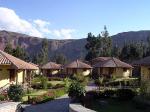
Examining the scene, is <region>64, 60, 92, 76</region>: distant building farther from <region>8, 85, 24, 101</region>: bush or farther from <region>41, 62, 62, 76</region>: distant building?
<region>8, 85, 24, 101</region>: bush

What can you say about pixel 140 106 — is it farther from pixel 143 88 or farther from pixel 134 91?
pixel 134 91

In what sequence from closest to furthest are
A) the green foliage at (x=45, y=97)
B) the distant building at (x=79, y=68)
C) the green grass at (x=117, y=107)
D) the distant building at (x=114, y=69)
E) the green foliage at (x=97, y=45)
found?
the green grass at (x=117, y=107), the green foliage at (x=45, y=97), the distant building at (x=114, y=69), the distant building at (x=79, y=68), the green foliage at (x=97, y=45)

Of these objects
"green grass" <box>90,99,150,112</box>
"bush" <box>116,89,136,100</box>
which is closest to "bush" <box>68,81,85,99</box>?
"green grass" <box>90,99,150,112</box>

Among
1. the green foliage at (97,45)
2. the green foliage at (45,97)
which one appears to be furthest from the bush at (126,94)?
the green foliage at (97,45)

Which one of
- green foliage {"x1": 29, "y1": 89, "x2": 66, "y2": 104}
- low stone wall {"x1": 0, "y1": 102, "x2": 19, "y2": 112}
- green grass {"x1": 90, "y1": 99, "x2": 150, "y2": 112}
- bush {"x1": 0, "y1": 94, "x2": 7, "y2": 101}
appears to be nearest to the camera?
low stone wall {"x1": 0, "y1": 102, "x2": 19, "y2": 112}

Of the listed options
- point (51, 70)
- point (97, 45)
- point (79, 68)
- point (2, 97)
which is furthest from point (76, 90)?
point (97, 45)

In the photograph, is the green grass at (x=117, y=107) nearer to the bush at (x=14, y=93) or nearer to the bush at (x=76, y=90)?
the bush at (x=76, y=90)

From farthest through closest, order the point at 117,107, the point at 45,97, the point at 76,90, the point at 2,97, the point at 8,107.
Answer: the point at 45,97 < the point at 2,97 < the point at 117,107 < the point at 76,90 < the point at 8,107

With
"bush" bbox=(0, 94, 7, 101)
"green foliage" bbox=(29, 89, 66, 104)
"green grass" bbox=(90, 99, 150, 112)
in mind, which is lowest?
"green grass" bbox=(90, 99, 150, 112)

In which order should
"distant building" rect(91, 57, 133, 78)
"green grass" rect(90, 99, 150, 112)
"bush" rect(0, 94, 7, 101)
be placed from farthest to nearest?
"distant building" rect(91, 57, 133, 78) < "bush" rect(0, 94, 7, 101) < "green grass" rect(90, 99, 150, 112)

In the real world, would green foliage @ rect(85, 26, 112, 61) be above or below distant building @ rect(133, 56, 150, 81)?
above

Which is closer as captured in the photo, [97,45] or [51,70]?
[51,70]

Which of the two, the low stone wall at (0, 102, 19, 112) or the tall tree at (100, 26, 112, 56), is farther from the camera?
the tall tree at (100, 26, 112, 56)

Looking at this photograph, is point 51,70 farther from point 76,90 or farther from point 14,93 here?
point 76,90
